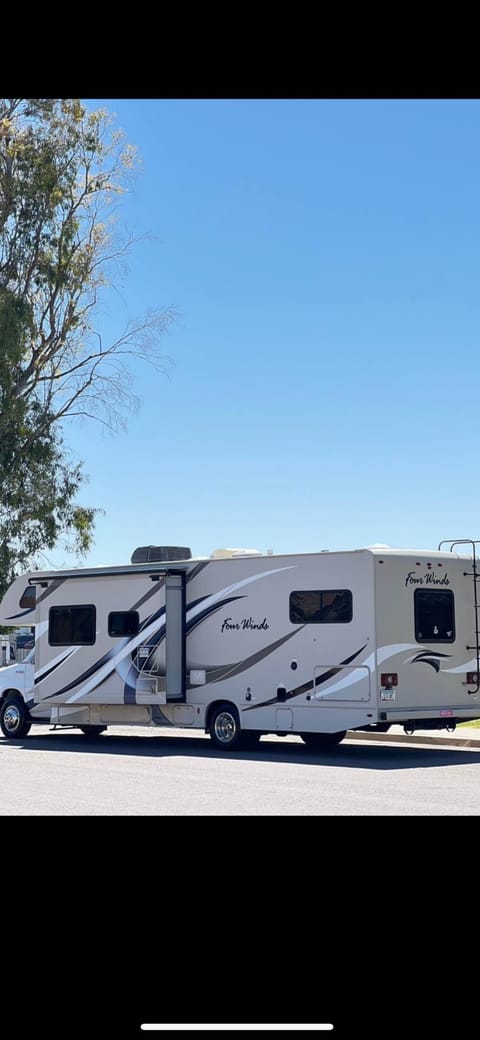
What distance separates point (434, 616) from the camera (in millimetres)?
17203

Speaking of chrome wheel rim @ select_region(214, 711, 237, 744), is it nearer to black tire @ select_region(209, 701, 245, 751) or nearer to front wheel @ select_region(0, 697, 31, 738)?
black tire @ select_region(209, 701, 245, 751)

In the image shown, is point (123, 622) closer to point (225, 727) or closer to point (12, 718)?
point (225, 727)

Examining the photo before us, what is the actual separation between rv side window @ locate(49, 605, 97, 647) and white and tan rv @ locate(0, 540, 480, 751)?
1.1 inches

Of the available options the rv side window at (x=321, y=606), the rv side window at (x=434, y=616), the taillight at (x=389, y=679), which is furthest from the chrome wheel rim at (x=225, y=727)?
the rv side window at (x=434, y=616)

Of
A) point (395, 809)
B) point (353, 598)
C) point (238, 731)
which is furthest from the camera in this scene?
point (238, 731)

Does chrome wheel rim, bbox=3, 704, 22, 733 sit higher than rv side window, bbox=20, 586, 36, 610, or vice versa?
rv side window, bbox=20, 586, 36, 610

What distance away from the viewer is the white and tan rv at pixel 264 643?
16.6 m

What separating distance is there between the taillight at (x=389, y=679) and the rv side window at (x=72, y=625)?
5.69 meters

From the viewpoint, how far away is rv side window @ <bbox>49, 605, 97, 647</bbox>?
2023cm
